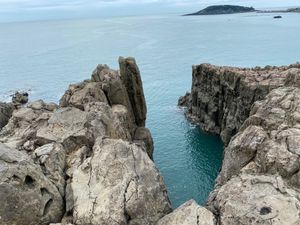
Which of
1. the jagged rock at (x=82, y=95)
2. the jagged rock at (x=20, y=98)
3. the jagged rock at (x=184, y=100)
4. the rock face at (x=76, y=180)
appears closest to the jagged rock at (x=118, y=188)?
the rock face at (x=76, y=180)

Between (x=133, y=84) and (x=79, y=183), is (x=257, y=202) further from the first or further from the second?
(x=133, y=84)

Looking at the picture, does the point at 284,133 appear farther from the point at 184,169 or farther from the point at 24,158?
the point at 184,169

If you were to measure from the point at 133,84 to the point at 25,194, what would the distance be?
44368mm

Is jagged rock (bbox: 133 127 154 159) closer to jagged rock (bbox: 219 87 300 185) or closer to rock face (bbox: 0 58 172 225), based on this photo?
rock face (bbox: 0 58 172 225)

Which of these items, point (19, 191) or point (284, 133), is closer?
point (19, 191)

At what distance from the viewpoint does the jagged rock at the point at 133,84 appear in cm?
6550

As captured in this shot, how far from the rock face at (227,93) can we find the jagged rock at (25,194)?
180ft

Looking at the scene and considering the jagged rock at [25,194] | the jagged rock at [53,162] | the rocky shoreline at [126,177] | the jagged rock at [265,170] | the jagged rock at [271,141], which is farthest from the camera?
the jagged rock at [53,162]

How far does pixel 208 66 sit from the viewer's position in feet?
314

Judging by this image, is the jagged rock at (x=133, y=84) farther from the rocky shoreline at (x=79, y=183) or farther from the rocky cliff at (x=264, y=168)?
the rocky shoreline at (x=79, y=183)

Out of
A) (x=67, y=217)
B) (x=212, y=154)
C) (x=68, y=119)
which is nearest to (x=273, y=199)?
(x=67, y=217)

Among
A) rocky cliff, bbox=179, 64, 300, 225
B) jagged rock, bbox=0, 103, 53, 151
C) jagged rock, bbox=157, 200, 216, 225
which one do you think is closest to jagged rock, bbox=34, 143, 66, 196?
jagged rock, bbox=0, 103, 53, 151

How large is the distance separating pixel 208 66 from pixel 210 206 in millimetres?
75959

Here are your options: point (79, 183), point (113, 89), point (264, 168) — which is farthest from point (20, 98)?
point (264, 168)
